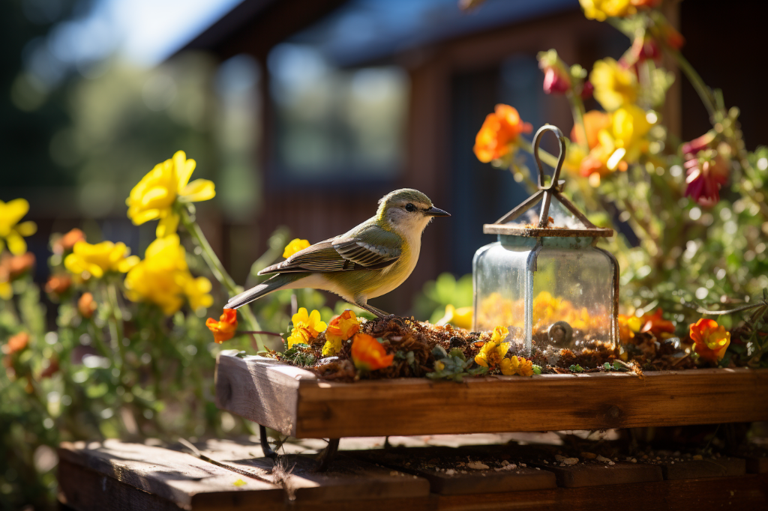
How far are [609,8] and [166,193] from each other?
→ 179 centimetres

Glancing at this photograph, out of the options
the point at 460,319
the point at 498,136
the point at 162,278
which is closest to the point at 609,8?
the point at 498,136

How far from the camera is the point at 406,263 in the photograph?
7.98 ft

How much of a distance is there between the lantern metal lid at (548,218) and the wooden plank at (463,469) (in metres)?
0.71

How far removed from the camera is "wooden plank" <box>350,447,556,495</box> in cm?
211

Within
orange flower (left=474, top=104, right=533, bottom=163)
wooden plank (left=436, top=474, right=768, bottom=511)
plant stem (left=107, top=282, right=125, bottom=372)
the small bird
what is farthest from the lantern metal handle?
plant stem (left=107, top=282, right=125, bottom=372)

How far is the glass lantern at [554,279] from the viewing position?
2410mm

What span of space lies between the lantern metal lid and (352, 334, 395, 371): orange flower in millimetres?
667

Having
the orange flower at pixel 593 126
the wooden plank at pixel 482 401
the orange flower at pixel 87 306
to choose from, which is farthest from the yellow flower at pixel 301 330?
the orange flower at pixel 593 126

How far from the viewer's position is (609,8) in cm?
296

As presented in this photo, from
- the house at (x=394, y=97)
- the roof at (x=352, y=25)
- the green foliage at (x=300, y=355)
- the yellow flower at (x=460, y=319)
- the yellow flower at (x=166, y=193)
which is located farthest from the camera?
the roof at (x=352, y=25)

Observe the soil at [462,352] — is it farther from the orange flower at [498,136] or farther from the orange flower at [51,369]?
the orange flower at [51,369]

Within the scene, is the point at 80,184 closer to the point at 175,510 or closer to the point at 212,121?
the point at 212,121

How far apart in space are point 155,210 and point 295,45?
7.68 meters

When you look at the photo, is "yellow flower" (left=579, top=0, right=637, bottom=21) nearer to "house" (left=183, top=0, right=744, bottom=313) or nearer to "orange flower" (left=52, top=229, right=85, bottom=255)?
"orange flower" (left=52, top=229, right=85, bottom=255)
